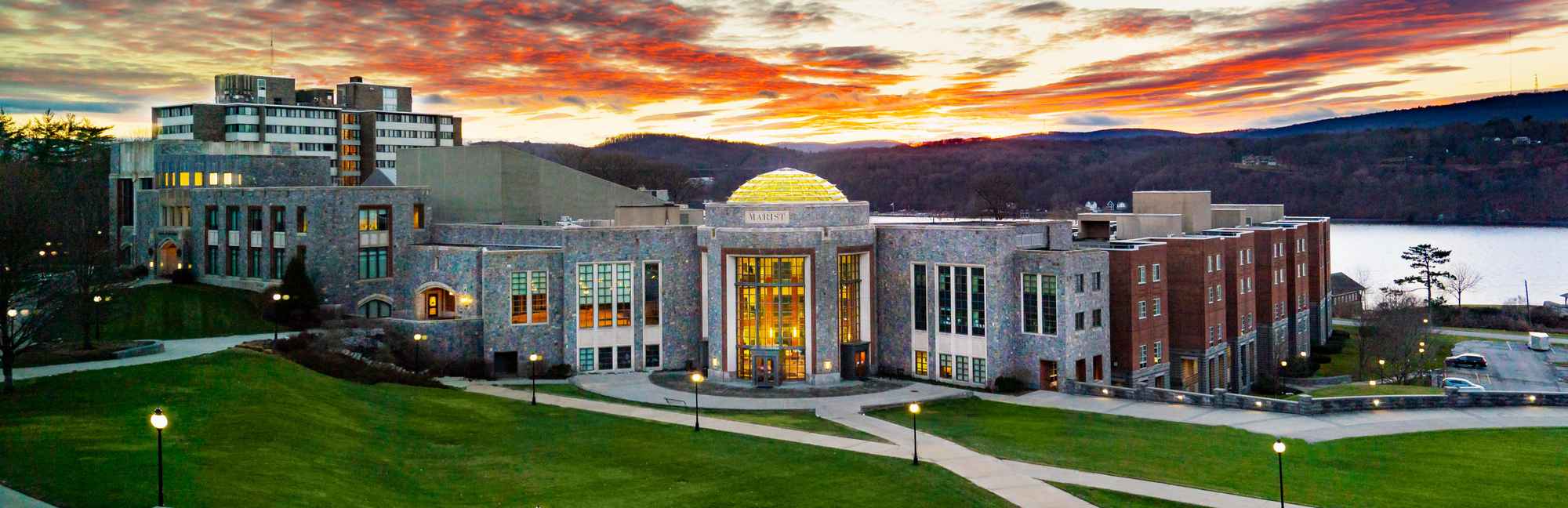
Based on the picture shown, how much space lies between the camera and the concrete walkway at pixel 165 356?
42875 millimetres

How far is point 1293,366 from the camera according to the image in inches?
2950

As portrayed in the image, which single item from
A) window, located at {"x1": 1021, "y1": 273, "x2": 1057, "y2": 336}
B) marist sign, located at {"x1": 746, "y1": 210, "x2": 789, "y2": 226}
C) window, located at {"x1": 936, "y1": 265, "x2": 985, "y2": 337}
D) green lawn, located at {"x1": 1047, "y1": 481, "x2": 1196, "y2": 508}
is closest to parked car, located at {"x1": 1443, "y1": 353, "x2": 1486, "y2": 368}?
window, located at {"x1": 1021, "y1": 273, "x2": 1057, "y2": 336}

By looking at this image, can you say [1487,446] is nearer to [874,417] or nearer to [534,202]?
[874,417]

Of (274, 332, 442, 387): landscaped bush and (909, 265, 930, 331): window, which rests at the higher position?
(909, 265, 930, 331): window

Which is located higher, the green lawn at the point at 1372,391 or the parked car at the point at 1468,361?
the green lawn at the point at 1372,391

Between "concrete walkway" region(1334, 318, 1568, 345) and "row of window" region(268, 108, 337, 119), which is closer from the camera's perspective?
"concrete walkway" region(1334, 318, 1568, 345)

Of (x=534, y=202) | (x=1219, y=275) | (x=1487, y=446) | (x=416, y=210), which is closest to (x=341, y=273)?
(x=416, y=210)

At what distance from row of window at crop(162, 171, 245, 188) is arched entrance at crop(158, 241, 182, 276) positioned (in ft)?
12.6

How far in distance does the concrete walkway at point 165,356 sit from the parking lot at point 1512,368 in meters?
66.1

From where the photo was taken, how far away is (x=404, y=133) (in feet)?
446

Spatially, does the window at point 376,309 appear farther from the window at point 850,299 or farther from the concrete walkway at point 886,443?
the window at point 850,299

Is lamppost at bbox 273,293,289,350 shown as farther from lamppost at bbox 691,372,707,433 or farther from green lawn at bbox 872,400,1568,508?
green lawn at bbox 872,400,1568,508

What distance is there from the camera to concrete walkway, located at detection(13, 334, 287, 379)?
4288 cm

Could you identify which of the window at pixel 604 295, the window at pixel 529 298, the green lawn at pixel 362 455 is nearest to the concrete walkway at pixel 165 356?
the green lawn at pixel 362 455
